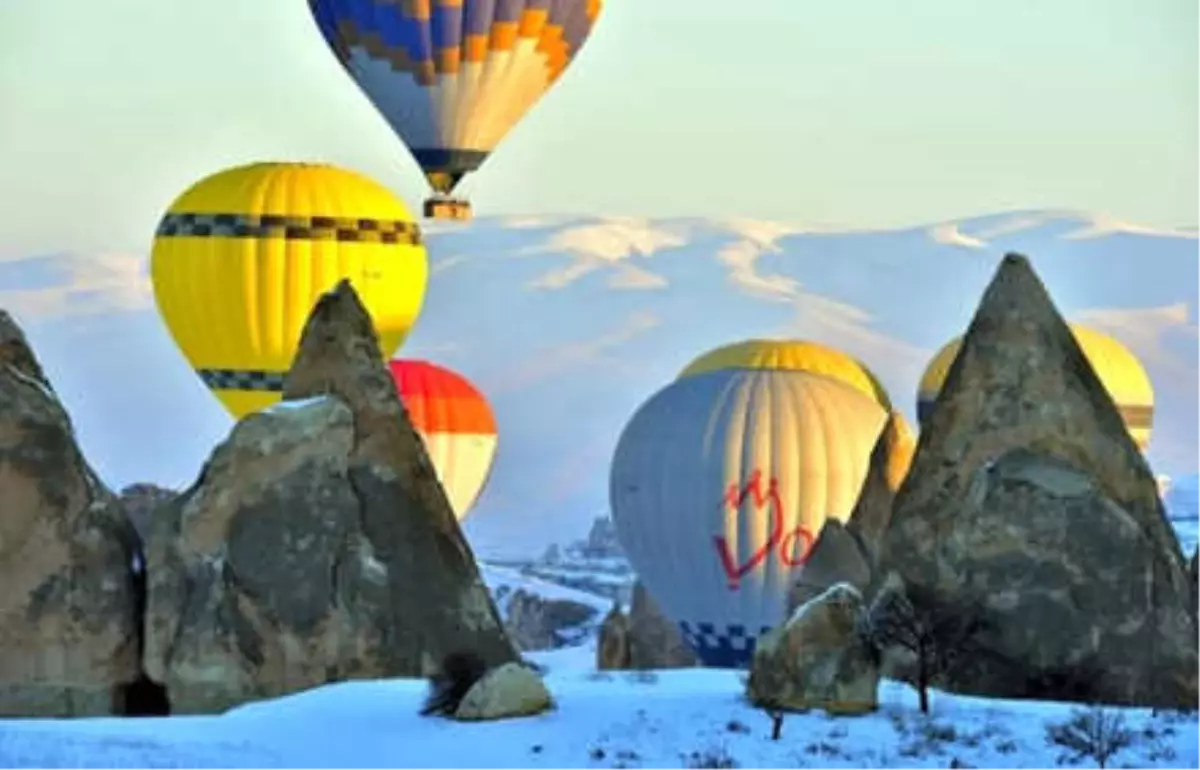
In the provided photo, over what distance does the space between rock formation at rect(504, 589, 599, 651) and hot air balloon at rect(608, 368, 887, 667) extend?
4107cm

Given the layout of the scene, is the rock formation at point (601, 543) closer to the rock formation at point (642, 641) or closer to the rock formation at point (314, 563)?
the rock formation at point (642, 641)

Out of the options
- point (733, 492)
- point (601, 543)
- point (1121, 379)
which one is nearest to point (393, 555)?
point (733, 492)

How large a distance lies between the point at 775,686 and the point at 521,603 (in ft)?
307

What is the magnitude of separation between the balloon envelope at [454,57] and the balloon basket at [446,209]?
0.95 m

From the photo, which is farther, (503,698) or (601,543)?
(601,543)

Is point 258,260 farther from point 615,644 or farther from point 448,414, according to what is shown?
point 448,414

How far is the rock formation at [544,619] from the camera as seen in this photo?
114625 millimetres

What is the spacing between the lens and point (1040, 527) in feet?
118

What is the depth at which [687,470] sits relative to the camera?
6869 cm

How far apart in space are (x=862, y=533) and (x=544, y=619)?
7499cm

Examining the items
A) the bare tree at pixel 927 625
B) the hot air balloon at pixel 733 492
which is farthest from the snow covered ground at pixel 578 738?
the hot air balloon at pixel 733 492

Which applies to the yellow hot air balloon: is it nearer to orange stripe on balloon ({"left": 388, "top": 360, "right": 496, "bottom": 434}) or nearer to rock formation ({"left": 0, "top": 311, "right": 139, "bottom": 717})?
orange stripe on balloon ({"left": 388, "top": 360, "right": 496, "bottom": 434})

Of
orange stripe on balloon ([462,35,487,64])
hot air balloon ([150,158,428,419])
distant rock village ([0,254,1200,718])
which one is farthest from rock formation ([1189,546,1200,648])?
orange stripe on balloon ([462,35,487,64])

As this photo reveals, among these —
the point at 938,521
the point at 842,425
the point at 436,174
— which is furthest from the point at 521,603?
the point at 938,521
